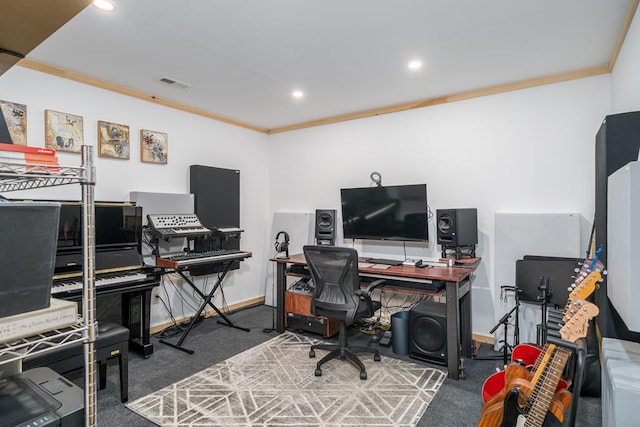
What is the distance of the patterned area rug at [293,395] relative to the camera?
225cm

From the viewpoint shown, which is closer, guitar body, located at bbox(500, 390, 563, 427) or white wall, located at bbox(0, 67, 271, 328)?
guitar body, located at bbox(500, 390, 563, 427)

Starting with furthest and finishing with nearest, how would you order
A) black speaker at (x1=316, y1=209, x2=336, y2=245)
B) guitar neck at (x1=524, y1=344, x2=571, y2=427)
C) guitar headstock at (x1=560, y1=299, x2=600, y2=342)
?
black speaker at (x1=316, y1=209, x2=336, y2=245) < guitar headstock at (x1=560, y1=299, x2=600, y2=342) < guitar neck at (x1=524, y1=344, x2=571, y2=427)

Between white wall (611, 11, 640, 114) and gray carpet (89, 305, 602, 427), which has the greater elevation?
white wall (611, 11, 640, 114)

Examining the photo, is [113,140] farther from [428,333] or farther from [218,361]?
[428,333]

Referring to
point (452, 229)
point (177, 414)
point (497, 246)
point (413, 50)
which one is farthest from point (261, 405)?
point (413, 50)

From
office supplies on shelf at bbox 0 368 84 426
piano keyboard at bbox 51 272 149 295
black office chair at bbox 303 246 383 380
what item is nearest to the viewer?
office supplies on shelf at bbox 0 368 84 426

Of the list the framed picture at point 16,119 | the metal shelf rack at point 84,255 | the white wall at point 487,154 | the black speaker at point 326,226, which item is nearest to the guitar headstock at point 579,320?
the white wall at point 487,154

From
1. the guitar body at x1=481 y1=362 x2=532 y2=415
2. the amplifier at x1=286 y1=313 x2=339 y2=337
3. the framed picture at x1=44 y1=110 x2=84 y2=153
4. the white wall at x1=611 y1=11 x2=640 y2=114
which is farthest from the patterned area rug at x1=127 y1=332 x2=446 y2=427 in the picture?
the white wall at x1=611 y1=11 x2=640 y2=114

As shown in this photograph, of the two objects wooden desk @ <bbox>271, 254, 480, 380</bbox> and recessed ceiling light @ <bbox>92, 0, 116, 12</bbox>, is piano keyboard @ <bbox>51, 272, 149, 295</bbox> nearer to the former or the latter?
wooden desk @ <bbox>271, 254, 480, 380</bbox>

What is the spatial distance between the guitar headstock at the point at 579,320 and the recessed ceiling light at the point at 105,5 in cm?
315

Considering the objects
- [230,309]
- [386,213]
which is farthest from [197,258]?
Result: [386,213]

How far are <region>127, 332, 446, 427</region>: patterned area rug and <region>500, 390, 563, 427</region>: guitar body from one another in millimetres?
726

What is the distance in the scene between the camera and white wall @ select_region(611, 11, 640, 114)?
7.02ft

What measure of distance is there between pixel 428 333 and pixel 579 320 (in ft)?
4.71
